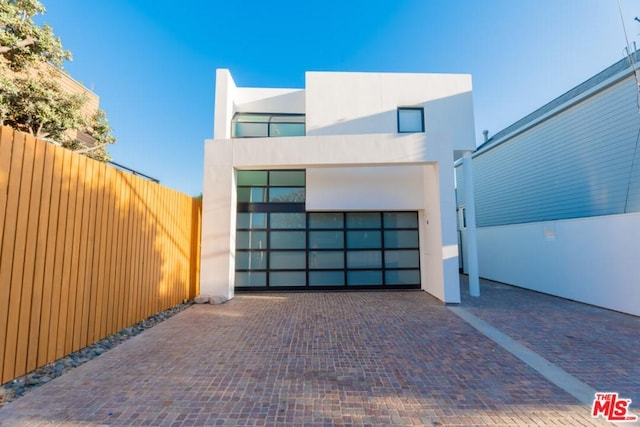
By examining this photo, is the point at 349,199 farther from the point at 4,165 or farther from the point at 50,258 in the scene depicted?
the point at 4,165

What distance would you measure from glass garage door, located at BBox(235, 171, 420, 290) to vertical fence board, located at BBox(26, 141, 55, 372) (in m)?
5.17

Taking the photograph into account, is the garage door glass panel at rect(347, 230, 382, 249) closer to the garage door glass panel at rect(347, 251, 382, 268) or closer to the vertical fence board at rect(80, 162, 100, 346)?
the garage door glass panel at rect(347, 251, 382, 268)

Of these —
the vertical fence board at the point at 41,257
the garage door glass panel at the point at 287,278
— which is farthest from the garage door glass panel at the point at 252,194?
the vertical fence board at the point at 41,257

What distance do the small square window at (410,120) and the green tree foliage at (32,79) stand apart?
10562 millimetres

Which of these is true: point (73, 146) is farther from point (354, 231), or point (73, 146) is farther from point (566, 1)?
point (566, 1)

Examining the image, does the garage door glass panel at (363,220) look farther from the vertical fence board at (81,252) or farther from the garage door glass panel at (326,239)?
the vertical fence board at (81,252)

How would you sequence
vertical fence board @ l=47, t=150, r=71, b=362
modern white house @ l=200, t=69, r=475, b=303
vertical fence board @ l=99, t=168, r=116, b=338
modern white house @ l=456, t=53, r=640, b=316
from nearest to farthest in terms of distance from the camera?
vertical fence board @ l=47, t=150, r=71, b=362 → vertical fence board @ l=99, t=168, r=116, b=338 → modern white house @ l=456, t=53, r=640, b=316 → modern white house @ l=200, t=69, r=475, b=303

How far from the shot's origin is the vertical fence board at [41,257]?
315cm

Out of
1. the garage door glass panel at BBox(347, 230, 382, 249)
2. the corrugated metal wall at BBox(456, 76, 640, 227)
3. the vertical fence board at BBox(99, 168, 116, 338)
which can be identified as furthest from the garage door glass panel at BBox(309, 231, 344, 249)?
the corrugated metal wall at BBox(456, 76, 640, 227)

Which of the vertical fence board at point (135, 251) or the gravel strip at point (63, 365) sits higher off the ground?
the vertical fence board at point (135, 251)

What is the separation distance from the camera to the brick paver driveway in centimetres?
246

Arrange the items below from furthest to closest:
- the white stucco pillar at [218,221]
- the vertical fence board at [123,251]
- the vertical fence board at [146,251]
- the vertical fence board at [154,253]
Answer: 1. the white stucco pillar at [218,221]
2. the vertical fence board at [154,253]
3. the vertical fence board at [146,251]
4. the vertical fence board at [123,251]

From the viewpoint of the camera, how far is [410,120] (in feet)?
27.8

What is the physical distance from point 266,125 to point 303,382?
831cm
